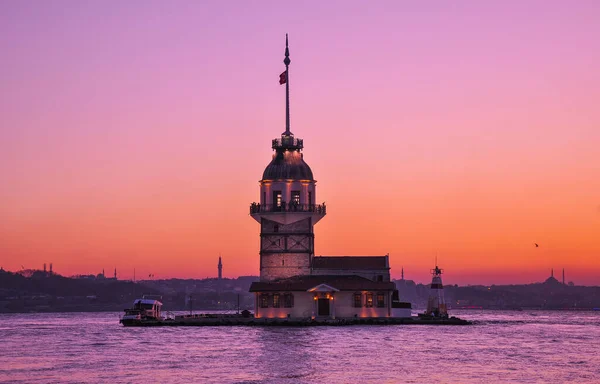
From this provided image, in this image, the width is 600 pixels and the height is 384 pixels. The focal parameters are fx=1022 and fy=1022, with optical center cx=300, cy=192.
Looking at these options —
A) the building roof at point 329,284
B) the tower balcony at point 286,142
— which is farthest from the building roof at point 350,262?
the tower balcony at point 286,142

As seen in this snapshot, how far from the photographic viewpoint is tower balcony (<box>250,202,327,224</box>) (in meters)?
112

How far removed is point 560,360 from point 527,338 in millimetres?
28651

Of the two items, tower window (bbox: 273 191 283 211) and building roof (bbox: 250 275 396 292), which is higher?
tower window (bbox: 273 191 283 211)

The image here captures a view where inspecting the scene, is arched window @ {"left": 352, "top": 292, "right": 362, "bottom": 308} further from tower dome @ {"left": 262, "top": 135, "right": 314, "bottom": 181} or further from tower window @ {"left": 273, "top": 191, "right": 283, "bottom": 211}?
tower dome @ {"left": 262, "top": 135, "right": 314, "bottom": 181}

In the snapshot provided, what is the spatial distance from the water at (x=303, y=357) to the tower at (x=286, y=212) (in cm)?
1162

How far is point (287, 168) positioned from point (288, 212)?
5492 mm

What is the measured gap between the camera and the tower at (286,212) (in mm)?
111000

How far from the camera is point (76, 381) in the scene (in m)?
55.3

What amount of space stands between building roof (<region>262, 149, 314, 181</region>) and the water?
1984 centimetres

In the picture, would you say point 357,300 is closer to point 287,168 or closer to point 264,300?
point 264,300

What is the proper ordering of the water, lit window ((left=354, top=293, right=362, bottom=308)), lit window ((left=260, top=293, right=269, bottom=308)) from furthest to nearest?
1. lit window ((left=260, top=293, right=269, bottom=308))
2. lit window ((left=354, top=293, right=362, bottom=308))
3. the water

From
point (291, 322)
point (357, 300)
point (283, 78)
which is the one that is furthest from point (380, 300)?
point (283, 78)

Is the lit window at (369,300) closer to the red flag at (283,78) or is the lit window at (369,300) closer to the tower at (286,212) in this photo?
the tower at (286,212)

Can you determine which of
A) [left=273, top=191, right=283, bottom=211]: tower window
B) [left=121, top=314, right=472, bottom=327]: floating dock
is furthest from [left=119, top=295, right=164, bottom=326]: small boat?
[left=273, top=191, right=283, bottom=211]: tower window
